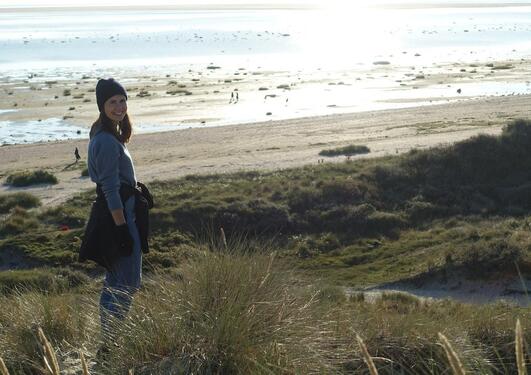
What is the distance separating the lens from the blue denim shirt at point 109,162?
5461 mm

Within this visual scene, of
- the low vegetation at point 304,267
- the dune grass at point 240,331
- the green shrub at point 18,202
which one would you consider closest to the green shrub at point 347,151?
the low vegetation at point 304,267

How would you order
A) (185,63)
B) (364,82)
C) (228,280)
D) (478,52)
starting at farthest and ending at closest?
(478,52) → (185,63) → (364,82) → (228,280)

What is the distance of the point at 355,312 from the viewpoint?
20.3 feet

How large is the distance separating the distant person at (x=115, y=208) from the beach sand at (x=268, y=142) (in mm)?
17265

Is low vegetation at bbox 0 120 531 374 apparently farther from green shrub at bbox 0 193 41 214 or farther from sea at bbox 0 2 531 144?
sea at bbox 0 2 531 144

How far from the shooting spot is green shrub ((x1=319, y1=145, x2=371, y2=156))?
28562 millimetres

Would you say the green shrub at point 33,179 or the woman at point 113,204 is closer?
the woman at point 113,204

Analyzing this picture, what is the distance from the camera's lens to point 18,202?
22.0m

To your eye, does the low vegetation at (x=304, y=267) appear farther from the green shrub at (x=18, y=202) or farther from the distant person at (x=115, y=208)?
the green shrub at (x=18, y=202)

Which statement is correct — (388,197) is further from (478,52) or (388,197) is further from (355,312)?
(478,52)

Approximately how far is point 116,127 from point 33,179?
825 inches

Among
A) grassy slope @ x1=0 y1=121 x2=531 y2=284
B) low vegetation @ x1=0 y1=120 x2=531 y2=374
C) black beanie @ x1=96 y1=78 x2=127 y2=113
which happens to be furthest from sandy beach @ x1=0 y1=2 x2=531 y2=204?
black beanie @ x1=96 y1=78 x2=127 y2=113

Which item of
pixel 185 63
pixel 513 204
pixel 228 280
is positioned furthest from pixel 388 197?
pixel 185 63

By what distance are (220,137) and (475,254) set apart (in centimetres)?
2209
